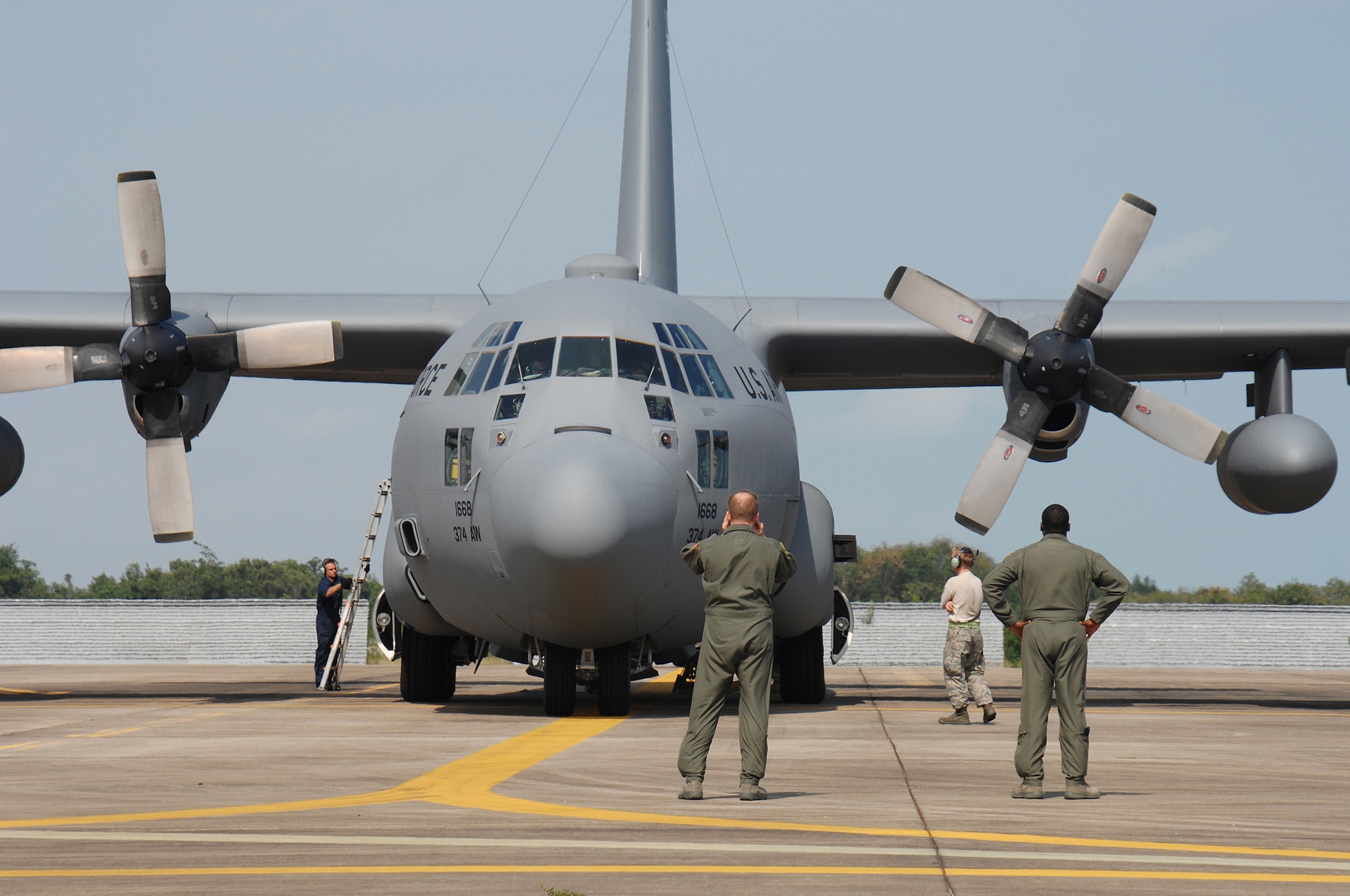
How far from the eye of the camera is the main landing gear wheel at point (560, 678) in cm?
1288

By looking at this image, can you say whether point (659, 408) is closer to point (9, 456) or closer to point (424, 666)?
point (424, 666)

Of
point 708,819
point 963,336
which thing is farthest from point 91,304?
point 708,819

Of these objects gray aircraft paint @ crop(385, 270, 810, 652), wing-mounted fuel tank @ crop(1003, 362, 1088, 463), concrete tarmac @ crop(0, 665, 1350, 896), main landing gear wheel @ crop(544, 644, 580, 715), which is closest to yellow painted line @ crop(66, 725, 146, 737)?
concrete tarmac @ crop(0, 665, 1350, 896)

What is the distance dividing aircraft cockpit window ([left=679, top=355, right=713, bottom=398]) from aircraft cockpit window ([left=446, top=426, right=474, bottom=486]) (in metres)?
2.01

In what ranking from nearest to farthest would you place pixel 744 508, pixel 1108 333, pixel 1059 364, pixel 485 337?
pixel 744 508
pixel 485 337
pixel 1059 364
pixel 1108 333

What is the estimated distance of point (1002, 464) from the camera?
49.4ft

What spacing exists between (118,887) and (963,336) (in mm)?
11568

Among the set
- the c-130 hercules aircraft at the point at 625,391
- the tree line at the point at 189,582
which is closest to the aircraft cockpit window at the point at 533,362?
the c-130 hercules aircraft at the point at 625,391

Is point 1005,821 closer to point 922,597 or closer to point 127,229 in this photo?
point 127,229

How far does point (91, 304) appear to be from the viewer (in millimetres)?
17484

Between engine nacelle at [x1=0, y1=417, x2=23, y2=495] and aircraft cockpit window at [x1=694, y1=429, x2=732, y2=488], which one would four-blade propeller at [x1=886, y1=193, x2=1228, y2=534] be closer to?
aircraft cockpit window at [x1=694, y1=429, x2=732, y2=488]

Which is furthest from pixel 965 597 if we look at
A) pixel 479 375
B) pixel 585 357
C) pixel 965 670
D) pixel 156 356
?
pixel 156 356

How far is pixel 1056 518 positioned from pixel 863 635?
2872 cm

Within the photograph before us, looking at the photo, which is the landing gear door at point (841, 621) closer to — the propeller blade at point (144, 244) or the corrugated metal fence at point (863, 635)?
the propeller blade at point (144, 244)
